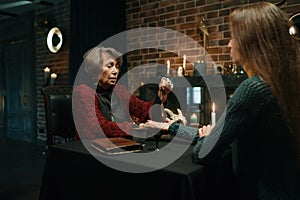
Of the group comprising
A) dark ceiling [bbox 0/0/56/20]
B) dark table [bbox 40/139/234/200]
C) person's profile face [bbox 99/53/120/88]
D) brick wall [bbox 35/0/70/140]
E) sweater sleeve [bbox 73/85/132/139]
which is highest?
dark ceiling [bbox 0/0/56/20]

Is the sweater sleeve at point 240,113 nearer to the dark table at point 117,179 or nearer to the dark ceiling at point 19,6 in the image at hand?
the dark table at point 117,179

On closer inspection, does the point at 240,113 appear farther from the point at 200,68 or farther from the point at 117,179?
the point at 200,68

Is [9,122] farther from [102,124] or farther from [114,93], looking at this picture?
[102,124]

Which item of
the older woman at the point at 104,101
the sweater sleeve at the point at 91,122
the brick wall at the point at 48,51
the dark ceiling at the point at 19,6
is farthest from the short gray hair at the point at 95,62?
the dark ceiling at the point at 19,6

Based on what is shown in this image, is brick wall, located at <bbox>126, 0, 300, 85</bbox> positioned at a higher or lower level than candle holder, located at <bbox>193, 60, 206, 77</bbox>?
higher

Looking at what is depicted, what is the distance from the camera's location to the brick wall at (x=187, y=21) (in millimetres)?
2773

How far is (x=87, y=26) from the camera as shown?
10.5 feet

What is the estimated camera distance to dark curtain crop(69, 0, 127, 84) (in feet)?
10.5

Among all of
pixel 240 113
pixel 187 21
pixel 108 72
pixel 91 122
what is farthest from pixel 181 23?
pixel 240 113

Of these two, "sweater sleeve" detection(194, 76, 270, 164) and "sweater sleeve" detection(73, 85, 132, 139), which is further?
"sweater sleeve" detection(73, 85, 132, 139)

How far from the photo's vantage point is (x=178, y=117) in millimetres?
1685

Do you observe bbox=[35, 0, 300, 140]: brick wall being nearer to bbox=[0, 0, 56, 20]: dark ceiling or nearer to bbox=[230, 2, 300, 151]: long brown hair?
bbox=[0, 0, 56, 20]: dark ceiling

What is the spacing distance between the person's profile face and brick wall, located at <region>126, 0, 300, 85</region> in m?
1.21

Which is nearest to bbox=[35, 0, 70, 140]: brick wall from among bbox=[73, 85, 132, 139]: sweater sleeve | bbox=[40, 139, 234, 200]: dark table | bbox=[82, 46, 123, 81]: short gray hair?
bbox=[82, 46, 123, 81]: short gray hair
